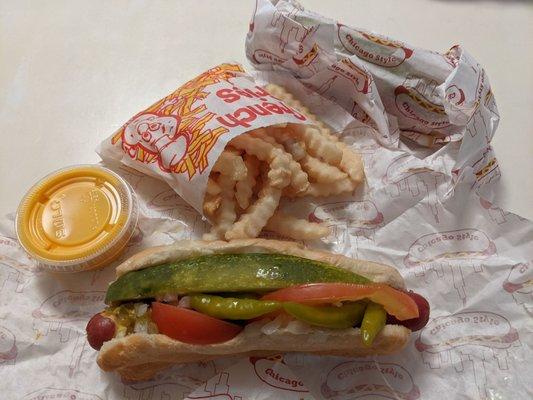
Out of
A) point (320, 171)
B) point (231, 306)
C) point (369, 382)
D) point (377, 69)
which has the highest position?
point (377, 69)

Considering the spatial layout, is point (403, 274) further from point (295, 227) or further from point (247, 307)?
point (247, 307)

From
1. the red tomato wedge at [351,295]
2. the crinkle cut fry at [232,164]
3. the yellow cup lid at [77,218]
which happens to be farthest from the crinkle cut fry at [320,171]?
the yellow cup lid at [77,218]

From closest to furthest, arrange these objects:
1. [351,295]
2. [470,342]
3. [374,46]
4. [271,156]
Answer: [351,295] → [470,342] → [271,156] → [374,46]

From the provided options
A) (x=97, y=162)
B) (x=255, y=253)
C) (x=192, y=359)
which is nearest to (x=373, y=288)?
(x=255, y=253)

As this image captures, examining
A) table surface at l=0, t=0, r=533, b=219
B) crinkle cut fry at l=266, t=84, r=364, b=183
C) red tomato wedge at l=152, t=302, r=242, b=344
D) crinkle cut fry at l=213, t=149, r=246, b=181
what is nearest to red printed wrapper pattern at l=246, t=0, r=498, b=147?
crinkle cut fry at l=266, t=84, r=364, b=183

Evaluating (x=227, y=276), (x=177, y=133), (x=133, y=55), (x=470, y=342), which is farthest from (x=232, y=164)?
(x=133, y=55)

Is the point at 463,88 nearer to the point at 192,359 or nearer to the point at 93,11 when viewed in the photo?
the point at 192,359
